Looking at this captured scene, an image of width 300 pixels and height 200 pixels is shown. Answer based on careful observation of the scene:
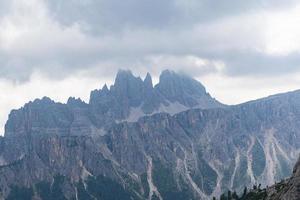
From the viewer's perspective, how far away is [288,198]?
177125 millimetres

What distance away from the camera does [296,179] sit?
7195 inches

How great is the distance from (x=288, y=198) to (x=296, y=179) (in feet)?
25.7
